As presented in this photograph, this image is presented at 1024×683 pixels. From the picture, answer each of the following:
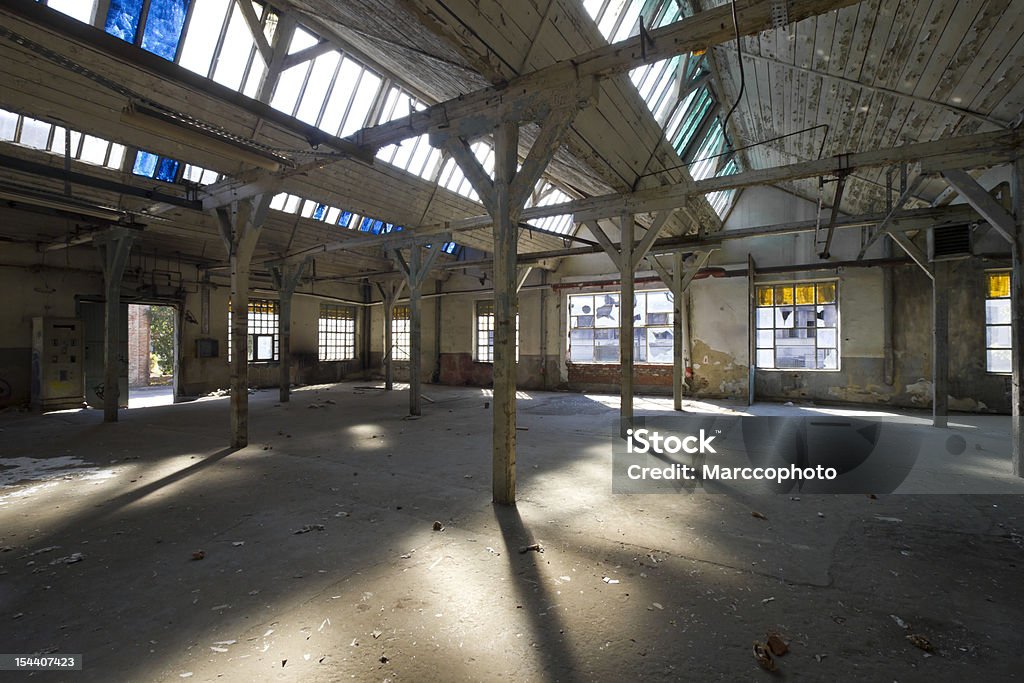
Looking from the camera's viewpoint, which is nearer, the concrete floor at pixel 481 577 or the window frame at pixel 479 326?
the concrete floor at pixel 481 577

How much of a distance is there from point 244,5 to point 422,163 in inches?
163

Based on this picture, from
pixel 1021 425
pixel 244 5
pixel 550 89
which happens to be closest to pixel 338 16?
pixel 244 5

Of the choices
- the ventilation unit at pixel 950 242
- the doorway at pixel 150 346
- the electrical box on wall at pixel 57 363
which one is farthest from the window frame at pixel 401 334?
the ventilation unit at pixel 950 242

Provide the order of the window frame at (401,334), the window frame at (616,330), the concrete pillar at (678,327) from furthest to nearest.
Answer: the window frame at (401,334) → the window frame at (616,330) → the concrete pillar at (678,327)

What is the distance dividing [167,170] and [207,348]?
6.43 metres

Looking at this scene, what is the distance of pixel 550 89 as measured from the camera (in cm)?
368

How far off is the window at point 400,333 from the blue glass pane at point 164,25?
12.1 metres

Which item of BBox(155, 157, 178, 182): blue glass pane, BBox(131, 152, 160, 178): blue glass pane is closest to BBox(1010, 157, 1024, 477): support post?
BBox(155, 157, 178, 182): blue glass pane

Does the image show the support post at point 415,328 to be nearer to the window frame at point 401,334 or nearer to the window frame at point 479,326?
the window frame at point 479,326

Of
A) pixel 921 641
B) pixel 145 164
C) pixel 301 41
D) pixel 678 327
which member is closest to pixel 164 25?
pixel 301 41

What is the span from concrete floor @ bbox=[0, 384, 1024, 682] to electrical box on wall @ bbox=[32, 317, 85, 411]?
631 centimetres

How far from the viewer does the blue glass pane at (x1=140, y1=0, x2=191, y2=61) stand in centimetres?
572

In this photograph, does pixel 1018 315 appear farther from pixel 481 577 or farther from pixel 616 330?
pixel 616 330

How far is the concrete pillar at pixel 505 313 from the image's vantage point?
13.0ft
